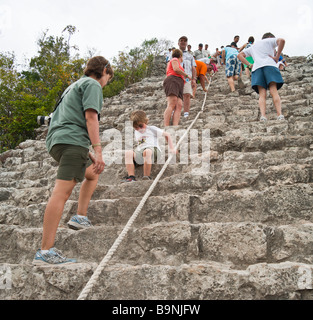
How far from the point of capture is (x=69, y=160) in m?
2.27

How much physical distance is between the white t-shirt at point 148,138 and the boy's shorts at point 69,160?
157 centimetres

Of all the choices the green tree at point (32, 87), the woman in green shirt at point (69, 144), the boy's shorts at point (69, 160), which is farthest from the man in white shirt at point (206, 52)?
the boy's shorts at point (69, 160)

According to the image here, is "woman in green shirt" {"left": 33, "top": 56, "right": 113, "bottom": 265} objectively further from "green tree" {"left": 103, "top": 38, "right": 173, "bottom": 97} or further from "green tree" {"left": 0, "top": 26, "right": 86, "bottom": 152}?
"green tree" {"left": 103, "top": 38, "right": 173, "bottom": 97}

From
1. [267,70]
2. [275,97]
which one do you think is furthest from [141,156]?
[267,70]

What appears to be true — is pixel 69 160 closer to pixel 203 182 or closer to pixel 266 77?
pixel 203 182

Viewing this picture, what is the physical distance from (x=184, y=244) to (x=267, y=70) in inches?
147

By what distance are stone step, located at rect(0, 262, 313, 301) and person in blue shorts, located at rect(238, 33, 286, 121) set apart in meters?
3.50

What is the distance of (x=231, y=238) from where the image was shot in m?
2.09

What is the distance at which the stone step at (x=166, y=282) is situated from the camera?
165 centimetres

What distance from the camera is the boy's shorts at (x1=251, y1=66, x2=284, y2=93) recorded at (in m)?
4.73

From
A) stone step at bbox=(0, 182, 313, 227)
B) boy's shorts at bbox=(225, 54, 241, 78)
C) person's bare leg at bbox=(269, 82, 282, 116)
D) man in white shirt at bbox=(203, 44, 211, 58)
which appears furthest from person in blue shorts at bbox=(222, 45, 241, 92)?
man in white shirt at bbox=(203, 44, 211, 58)

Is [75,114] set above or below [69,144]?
above

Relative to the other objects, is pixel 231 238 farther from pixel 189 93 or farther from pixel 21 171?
pixel 189 93

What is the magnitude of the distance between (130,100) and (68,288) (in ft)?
24.4
